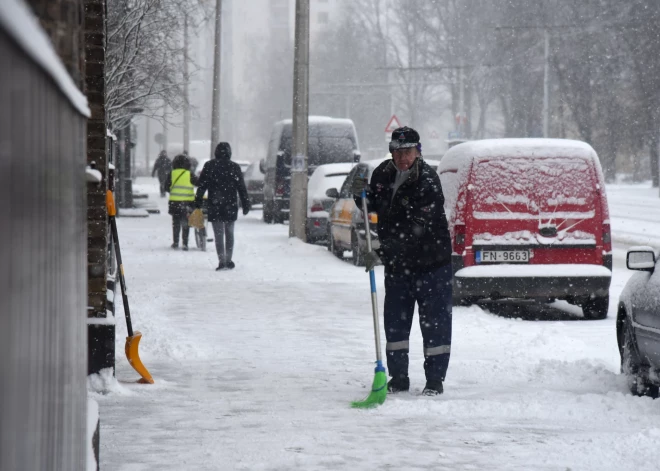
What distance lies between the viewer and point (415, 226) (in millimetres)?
7402

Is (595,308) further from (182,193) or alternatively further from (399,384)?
(182,193)

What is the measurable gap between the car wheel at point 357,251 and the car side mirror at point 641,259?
988cm

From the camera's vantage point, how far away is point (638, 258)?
713cm

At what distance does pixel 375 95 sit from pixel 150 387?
83557 millimetres

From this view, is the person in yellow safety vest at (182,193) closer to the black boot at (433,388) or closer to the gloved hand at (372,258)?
the gloved hand at (372,258)

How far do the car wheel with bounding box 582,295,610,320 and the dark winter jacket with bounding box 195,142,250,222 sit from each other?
598 cm

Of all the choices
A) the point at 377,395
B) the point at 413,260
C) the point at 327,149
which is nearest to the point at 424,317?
the point at 413,260

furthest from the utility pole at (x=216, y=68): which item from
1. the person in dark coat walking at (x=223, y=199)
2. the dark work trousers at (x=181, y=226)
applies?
the person in dark coat walking at (x=223, y=199)

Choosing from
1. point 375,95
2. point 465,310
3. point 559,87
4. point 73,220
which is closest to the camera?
point 73,220

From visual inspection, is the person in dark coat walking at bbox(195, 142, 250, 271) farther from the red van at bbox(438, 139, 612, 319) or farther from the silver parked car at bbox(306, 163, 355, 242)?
the silver parked car at bbox(306, 163, 355, 242)

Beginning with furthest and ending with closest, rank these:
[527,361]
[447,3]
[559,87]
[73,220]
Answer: [447,3], [559,87], [527,361], [73,220]

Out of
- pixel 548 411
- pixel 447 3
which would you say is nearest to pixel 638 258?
pixel 548 411

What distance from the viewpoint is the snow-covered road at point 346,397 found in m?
5.67

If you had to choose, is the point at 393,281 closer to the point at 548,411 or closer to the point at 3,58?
the point at 548,411
